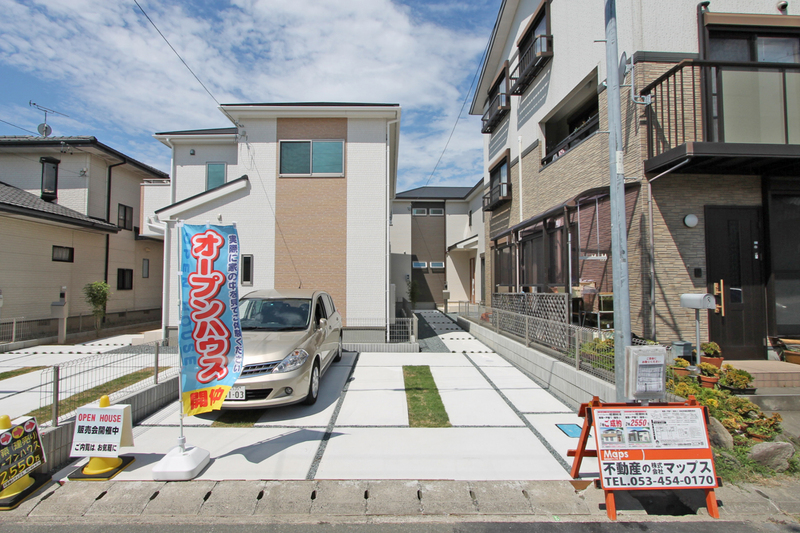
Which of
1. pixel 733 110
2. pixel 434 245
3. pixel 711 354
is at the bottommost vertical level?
pixel 711 354

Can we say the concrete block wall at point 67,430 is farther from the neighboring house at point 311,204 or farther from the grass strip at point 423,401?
the neighboring house at point 311,204

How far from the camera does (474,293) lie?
21.4 meters

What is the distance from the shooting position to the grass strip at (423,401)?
16.4 ft

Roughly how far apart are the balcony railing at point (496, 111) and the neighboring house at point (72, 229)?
12.6m

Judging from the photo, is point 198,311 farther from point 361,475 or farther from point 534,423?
point 534,423

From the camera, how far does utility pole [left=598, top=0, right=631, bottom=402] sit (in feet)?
13.6

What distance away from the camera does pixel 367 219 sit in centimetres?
1005

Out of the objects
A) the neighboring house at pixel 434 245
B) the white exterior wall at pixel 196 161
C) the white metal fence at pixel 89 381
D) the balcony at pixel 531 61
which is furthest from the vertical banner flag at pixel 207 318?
the neighboring house at pixel 434 245

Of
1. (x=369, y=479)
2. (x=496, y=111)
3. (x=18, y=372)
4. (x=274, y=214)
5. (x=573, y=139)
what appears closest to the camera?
(x=369, y=479)

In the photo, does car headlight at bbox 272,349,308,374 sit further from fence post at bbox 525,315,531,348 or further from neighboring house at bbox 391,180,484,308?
neighboring house at bbox 391,180,484,308

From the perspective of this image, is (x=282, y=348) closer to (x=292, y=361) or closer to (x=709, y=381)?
(x=292, y=361)

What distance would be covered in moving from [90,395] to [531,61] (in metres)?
12.2

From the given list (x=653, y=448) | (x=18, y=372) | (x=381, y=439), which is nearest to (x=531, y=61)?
(x=653, y=448)

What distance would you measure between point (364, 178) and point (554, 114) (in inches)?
210
